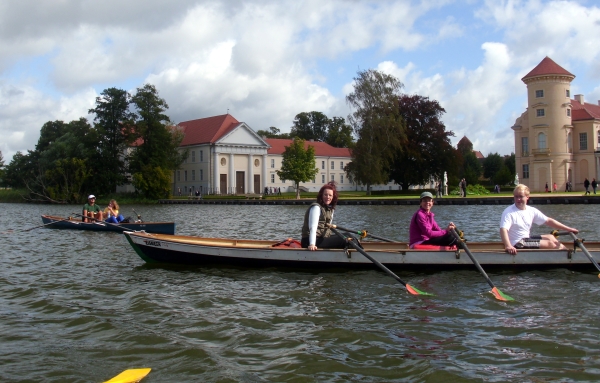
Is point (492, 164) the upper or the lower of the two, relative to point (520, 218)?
upper

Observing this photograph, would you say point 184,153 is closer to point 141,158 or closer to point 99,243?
point 141,158

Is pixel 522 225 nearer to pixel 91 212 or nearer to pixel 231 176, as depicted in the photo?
pixel 91 212

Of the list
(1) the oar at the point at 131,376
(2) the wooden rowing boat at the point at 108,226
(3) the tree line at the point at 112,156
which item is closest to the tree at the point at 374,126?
(3) the tree line at the point at 112,156

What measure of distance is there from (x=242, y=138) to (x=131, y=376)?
76.7m

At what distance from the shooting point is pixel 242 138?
268 feet

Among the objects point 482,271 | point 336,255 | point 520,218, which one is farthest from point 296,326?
point 520,218

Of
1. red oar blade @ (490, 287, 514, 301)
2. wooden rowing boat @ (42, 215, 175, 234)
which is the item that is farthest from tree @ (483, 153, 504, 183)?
red oar blade @ (490, 287, 514, 301)

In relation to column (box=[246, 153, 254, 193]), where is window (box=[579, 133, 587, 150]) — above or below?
above

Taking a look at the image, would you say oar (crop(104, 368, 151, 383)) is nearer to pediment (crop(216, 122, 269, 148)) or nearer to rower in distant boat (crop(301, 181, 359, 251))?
rower in distant boat (crop(301, 181, 359, 251))

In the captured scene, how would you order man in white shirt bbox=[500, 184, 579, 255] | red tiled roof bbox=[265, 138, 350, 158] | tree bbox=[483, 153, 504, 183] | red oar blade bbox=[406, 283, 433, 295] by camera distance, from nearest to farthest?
red oar blade bbox=[406, 283, 433, 295] < man in white shirt bbox=[500, 184, 579, 255] < red tiled roof bbox=[265, 138, 350, 158] < tree bbox=[483, 153, 504, 183]

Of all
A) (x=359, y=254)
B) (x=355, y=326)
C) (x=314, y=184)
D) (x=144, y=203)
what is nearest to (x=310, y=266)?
(x=359, y=254)

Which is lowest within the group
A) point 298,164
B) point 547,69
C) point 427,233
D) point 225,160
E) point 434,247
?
point 434,247

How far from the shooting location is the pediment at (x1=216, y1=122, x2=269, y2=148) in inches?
3147

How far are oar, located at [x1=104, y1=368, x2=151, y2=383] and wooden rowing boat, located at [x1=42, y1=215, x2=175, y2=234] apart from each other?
1234 cm
